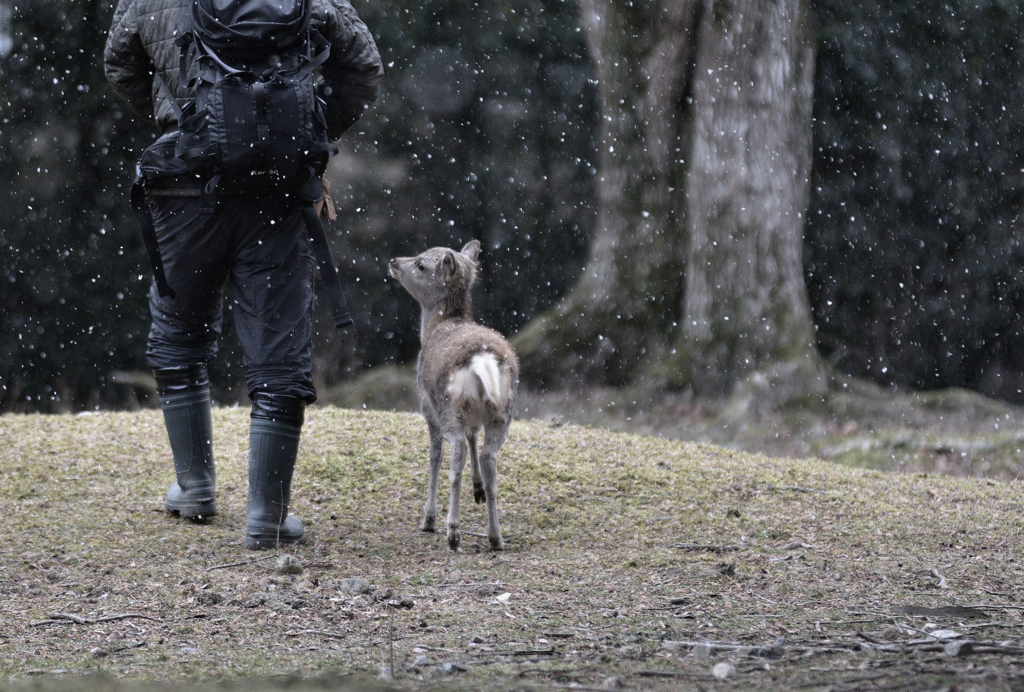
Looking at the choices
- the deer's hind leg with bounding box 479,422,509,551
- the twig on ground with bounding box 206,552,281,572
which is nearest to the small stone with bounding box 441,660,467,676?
the twig on ground with bounding box 206,552,281,572

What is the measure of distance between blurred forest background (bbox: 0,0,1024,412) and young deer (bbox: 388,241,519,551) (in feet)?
28.6

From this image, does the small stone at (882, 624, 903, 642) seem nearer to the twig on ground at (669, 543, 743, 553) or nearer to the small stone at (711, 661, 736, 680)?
the small stone at (711, 661, 736, 680)

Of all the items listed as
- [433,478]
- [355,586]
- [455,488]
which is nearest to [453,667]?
[355,586]

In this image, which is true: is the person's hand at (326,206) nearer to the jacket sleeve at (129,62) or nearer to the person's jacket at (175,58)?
the person's jacket at (175,58)

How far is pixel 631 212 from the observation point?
10359 millimetres

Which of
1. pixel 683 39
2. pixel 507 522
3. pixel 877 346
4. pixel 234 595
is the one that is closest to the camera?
pixel 234 595

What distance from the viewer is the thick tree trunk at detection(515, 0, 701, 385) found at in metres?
9.98

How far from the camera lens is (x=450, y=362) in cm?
517

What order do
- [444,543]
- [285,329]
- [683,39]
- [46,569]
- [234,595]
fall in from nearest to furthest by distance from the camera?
[234,595]
[46,569]
[285,329]
[444,543]
[683,39]

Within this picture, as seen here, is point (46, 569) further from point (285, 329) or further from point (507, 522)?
point (507, 522)

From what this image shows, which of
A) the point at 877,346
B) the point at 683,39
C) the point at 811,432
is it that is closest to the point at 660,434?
the point at 811,432

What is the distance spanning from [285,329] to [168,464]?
219 cm

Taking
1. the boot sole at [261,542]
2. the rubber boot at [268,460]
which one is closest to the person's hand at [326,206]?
the rubber boot at [268,460]

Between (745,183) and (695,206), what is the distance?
0.50 metres
